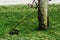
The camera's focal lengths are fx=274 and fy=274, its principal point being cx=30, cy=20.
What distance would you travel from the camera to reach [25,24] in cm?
882

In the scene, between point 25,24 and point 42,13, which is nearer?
point 42,13

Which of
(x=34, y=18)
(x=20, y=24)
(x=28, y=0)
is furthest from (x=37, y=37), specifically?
(x=28, y=0)

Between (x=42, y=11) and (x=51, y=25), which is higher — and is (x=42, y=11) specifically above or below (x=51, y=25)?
above

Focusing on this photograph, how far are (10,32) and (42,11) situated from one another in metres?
1.12

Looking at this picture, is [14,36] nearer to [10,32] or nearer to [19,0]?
[10,32]

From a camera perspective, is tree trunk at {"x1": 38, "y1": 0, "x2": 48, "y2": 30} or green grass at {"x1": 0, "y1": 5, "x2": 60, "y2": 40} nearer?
green grass at {"x1": 0, "y1": 5, "x2": 60, "y2": 40}

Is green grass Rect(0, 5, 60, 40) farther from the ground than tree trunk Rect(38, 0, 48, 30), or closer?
closer

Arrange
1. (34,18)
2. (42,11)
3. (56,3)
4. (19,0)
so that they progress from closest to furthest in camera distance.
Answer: (42,11), (34,18), (56,3), (19,0)

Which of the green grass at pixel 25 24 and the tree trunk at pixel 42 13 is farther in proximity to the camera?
the tree trunk at pixel 42 13

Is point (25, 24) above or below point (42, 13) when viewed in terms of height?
below

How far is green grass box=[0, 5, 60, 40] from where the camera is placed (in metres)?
7.57

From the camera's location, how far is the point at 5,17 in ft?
32.0

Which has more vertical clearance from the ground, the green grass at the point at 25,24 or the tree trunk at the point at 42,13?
the tree trunk at the point at 42,13

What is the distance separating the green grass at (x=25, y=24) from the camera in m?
7.57
